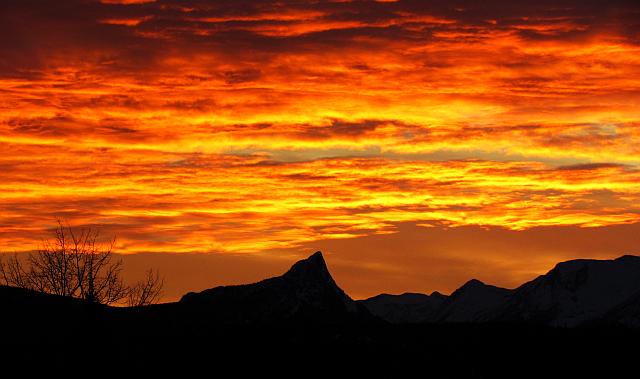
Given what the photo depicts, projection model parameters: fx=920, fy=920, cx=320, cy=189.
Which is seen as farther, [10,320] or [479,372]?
[10,320]

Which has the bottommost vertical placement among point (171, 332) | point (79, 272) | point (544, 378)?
point (544, 378)

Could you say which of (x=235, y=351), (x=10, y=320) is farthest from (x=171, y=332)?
(x=10, y=320)

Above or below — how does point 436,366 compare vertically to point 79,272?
below

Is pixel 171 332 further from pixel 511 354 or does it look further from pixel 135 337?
pixel 511 354

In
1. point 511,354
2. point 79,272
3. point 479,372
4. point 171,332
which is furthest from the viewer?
point 79,272

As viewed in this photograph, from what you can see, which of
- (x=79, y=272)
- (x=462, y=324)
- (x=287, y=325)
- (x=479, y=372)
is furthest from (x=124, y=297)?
(x=479, y=372)

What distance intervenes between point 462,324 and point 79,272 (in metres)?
33.7

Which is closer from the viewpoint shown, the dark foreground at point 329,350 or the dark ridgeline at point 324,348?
the dark foreground at point 329,350

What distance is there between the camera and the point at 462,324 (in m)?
74.4

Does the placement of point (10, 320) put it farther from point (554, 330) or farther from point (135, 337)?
point (554, 330)

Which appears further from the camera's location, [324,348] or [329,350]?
[324,348]

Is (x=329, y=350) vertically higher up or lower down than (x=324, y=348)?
lower down

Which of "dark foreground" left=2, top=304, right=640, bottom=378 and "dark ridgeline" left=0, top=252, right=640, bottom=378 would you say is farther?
"dark ridgeline" left=0, top=252, right=640, bottom=378

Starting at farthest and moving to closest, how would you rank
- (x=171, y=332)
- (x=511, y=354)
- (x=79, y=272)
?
(x=79, y=272)
(x=171, y=332)
(x=511, y=354)
